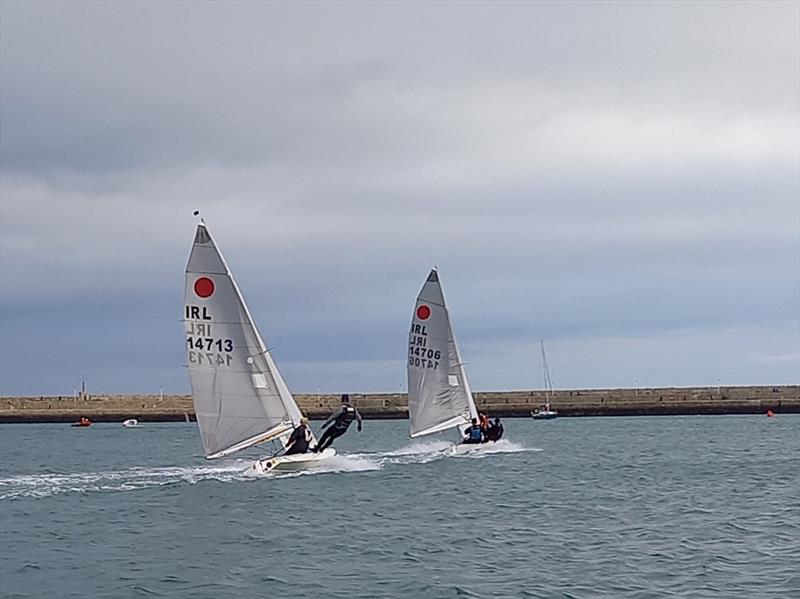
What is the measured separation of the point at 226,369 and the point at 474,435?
13.9 meters

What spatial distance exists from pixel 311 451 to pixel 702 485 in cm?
1222

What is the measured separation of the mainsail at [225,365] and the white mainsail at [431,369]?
1130cm

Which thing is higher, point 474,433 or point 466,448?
point 474,433

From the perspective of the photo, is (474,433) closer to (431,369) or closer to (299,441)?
(431,369)

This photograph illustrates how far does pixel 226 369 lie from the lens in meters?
36.2

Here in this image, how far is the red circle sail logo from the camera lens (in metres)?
35.4

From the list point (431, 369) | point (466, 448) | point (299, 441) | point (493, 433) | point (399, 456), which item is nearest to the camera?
point (299, 441)

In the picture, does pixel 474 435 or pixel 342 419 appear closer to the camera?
pixel 342 419

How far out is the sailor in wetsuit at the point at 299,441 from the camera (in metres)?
37.1

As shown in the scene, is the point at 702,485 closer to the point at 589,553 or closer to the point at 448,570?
the point at 589,553

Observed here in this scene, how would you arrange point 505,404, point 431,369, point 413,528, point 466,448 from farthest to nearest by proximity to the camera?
point 505,404 < point 431,369 < point 466,448 < point 413,528

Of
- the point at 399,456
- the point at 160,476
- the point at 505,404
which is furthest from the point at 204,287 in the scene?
the point at 505,404

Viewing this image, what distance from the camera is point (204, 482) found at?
34250mm

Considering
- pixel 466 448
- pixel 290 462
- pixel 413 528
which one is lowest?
pixel 413 528
